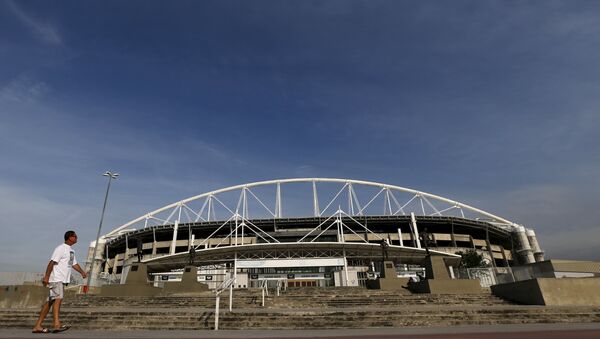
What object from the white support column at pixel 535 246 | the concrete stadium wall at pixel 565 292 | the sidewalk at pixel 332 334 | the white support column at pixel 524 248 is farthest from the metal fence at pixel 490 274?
the white support column at pixel 535 246

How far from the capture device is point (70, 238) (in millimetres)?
6445

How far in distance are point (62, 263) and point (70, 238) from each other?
1.75ft

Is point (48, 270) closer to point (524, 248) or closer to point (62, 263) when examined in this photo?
point (62, 263)

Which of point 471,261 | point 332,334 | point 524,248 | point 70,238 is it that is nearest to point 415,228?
point 471,261

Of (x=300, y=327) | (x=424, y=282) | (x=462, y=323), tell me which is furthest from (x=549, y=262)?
(x=300, y=327)

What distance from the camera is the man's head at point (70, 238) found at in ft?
20.9

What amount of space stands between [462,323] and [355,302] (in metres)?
5.64

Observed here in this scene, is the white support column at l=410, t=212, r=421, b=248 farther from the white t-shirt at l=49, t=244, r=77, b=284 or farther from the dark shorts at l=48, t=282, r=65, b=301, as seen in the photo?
the dark shorts at l=48, t=282, r=65, b=301

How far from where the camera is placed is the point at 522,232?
201 feet

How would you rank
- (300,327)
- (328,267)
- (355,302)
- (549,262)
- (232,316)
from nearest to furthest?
1. (300,327)
2. (232,316)
3. (355,302)
4. (549,262)
5. (328,267)

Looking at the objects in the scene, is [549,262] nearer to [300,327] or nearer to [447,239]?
[447,239]

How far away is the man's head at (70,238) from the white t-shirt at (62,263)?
0.09m

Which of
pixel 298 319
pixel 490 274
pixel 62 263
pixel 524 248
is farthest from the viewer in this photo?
pixel 524 248

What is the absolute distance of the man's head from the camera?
6.36m
